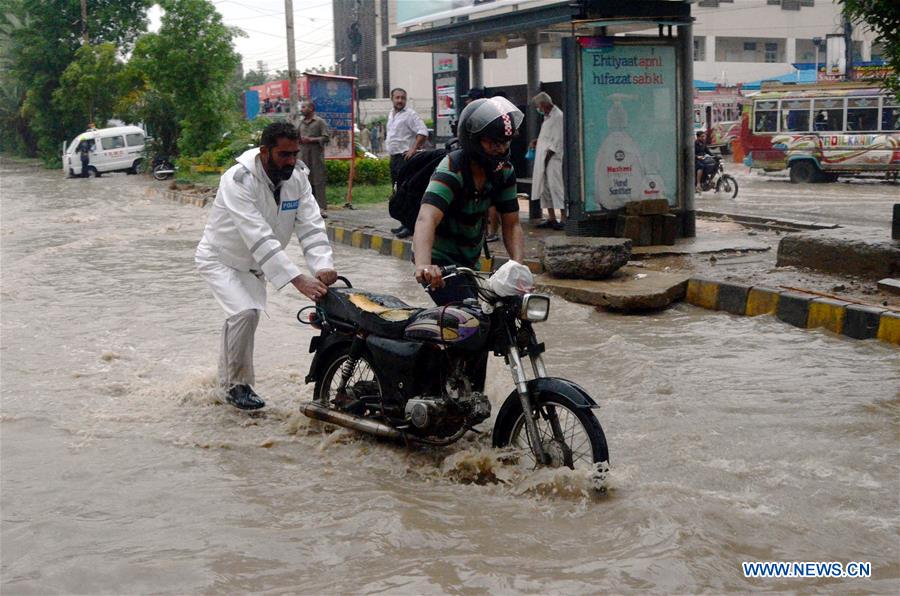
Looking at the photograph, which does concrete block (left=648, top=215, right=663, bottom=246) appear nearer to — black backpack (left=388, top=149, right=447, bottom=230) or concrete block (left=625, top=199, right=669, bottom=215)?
concrete block (left=625, top=199, right=669, bottom=215)

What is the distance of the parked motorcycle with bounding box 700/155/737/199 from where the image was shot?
840 inches

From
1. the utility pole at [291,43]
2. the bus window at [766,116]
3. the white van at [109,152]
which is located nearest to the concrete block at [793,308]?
the utility pole at [291,43]

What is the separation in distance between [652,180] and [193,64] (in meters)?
23.9

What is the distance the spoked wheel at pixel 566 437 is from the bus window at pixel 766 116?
24494 millimetres

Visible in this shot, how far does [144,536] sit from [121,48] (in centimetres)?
5270

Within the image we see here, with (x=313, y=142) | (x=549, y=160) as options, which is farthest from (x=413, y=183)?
(x=313, y=142)

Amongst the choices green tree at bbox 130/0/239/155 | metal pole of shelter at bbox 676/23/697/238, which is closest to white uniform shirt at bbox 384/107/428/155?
metal pole of shelter at bbox 676/23/697/238

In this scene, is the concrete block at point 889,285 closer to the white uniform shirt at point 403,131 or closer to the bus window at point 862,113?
the white uniform shirt at point 403,131

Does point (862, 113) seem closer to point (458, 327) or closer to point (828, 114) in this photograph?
point (828, 114)

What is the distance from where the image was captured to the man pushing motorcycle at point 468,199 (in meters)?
4.54

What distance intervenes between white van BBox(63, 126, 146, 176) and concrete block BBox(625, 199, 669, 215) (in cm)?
2862

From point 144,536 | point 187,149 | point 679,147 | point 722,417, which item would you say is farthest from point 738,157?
point 144,536

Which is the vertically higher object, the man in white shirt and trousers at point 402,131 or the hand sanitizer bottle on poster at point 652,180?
the man in white shirt and trousers at point 402,131

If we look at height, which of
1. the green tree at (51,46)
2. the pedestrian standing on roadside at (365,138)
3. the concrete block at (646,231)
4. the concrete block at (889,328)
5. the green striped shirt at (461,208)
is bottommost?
the concrete block at (889,328)
